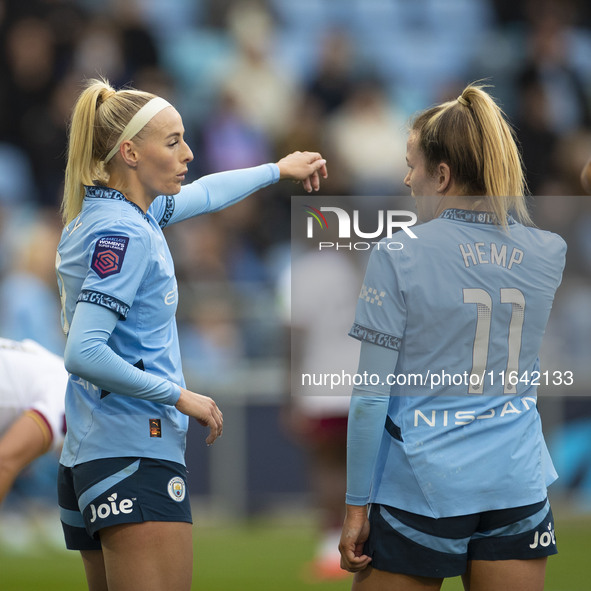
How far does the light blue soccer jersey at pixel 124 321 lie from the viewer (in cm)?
278

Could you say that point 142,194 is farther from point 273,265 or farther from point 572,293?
point 273,265

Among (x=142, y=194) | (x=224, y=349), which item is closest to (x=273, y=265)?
(x=224, y=349)

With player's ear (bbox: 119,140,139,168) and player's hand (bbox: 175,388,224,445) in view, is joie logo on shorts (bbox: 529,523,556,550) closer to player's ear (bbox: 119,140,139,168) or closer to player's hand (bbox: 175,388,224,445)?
player's hand (bbox: 175,388,224,445)

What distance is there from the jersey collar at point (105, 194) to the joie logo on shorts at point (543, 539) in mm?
1418

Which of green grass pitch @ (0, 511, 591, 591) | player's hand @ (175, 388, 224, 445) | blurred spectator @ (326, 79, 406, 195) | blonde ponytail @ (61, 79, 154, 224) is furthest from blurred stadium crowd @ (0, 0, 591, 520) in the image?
player's hand @ (175, 388, 224, 445)

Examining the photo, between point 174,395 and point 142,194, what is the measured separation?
0.63 meters

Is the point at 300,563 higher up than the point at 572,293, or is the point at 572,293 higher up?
the point at 572,293

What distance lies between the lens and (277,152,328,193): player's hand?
11.6ft

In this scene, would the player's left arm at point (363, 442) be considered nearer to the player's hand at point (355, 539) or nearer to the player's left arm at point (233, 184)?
the player's hand at point (355, 539)

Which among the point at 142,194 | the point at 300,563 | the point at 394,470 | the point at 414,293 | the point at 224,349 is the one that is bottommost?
the point at 300,563

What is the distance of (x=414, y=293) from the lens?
269 cm

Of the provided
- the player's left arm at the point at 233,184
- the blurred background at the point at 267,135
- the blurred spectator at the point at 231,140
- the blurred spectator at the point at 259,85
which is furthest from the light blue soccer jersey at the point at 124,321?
the blurred spectator at the point at 259,85

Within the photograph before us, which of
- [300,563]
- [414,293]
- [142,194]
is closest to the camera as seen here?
[414,293]

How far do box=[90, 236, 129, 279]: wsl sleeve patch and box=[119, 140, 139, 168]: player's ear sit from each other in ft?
0.97
